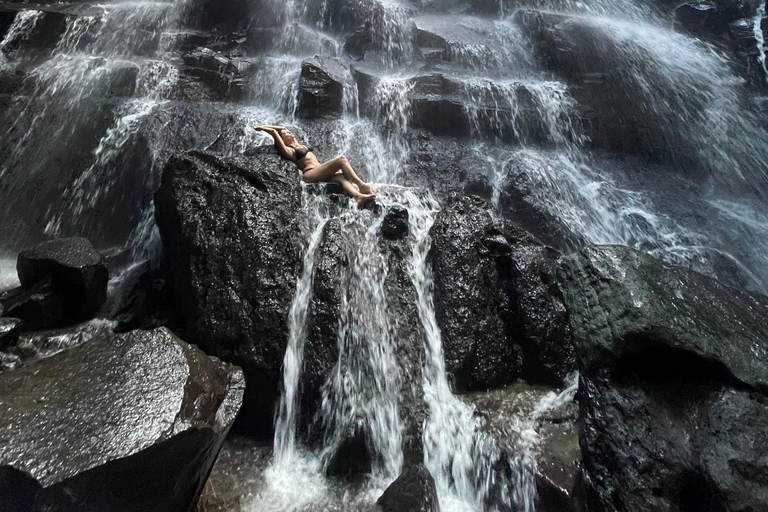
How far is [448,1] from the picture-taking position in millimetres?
16266

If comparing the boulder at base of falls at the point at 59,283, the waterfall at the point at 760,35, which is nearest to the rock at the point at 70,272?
the boulder at base of falls at the point at 59,283

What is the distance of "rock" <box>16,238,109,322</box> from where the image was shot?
5020mm

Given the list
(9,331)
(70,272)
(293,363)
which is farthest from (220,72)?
(293,363)

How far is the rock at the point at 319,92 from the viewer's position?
8.85 m

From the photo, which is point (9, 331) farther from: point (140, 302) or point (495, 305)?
point (495, 305)

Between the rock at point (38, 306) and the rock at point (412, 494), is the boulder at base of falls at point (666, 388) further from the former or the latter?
the rock at point (38, 306)

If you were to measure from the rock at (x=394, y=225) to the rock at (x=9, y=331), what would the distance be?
4720mm

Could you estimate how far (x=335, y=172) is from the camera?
634 cm

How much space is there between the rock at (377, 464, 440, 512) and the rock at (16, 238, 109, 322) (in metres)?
4.68

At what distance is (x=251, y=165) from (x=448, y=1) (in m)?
15.3

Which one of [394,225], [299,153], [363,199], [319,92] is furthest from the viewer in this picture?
[319,92]

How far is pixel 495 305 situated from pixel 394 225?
1.84 meters

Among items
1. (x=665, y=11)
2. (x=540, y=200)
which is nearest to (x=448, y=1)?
(x=665, y=11)

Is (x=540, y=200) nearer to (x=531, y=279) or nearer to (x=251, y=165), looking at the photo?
(x=531, y=279)
